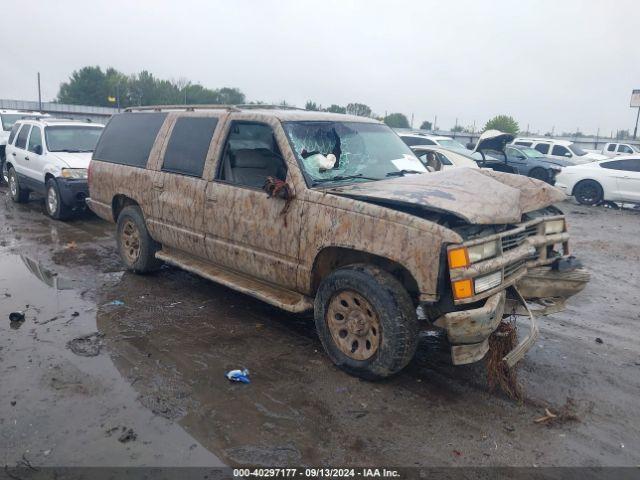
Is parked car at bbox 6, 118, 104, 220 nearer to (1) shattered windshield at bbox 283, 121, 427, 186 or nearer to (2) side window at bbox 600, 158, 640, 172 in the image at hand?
(1) shattered windshield at bbox 283, 121, 427, 186

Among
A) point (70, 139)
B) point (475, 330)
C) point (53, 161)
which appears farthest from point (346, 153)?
point (70, 139)

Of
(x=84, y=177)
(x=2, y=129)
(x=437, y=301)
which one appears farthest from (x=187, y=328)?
(x=2, y=129)

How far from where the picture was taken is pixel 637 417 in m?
3.57

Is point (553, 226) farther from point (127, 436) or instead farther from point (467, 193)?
point (127, 436)

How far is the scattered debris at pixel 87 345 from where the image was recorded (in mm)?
4336

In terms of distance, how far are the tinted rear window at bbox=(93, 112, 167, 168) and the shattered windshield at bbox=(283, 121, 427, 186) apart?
217 cm

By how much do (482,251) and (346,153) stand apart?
173 centimetres

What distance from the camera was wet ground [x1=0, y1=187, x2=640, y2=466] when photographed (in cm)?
312

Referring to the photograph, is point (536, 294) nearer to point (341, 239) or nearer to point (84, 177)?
point (341, 239)

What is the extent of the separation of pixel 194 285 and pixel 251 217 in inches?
79.6

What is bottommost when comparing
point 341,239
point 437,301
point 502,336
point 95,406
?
point 95,406

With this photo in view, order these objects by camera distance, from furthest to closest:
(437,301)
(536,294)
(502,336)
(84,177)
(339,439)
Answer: (84,177) → (536,294) → (502,336) → (437,301) → (339,439)

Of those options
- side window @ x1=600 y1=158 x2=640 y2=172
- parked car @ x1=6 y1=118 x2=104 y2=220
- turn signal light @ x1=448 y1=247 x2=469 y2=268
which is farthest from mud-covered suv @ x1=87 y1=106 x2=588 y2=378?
side window @ x1=600 y1=158 x2=640 y2=172

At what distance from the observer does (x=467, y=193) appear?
3.94 meters
